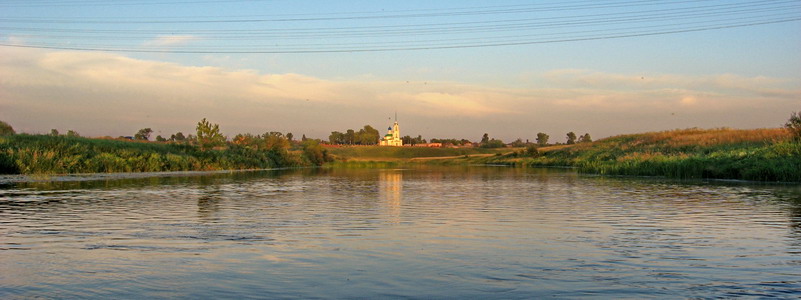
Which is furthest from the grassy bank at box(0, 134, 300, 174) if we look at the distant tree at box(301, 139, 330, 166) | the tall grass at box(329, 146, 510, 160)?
the tall grass at box(329, 146, 510, 160)

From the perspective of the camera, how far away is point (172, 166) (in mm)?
54094

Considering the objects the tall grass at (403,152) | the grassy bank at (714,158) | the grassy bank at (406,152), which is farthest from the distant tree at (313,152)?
the tall grass at (403,152)

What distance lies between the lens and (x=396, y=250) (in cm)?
1138

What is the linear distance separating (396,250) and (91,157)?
3944 cm

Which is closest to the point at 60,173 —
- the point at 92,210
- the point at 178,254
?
the point at 92,210

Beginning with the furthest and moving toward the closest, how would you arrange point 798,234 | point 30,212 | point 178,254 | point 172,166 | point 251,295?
point 172,166
point 30,212
point 798,234
point 178,254
point 251,295

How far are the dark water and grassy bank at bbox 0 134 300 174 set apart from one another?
20.2m

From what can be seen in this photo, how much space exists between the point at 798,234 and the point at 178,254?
12.7 metres

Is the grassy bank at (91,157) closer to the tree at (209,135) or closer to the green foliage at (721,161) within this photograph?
the tree at (209,135)

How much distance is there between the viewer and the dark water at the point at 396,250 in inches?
326

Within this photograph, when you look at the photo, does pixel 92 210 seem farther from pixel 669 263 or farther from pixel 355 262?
pixel 669 263

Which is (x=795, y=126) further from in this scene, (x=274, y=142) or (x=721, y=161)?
(x=274, y=142)

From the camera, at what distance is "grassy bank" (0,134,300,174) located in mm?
38438

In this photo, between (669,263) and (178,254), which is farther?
(178,254)
